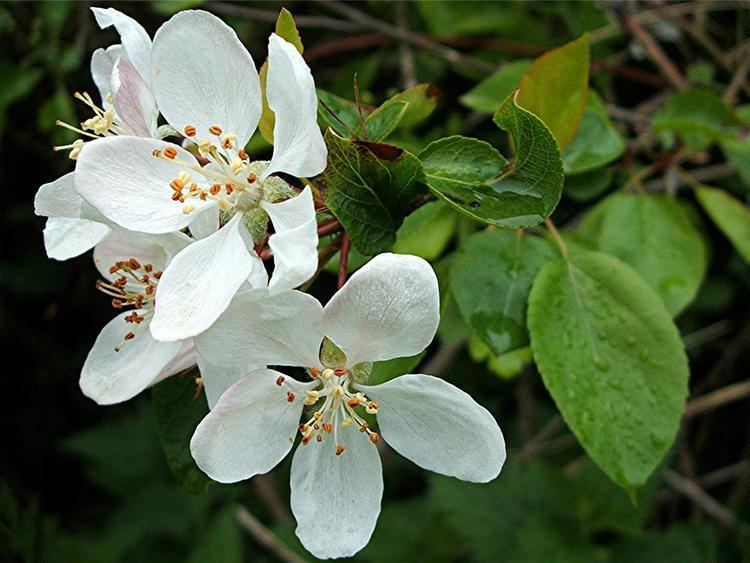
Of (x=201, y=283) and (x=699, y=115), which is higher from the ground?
(x=201, y=283)

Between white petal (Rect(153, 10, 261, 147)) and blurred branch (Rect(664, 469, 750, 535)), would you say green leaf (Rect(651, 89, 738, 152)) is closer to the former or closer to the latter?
blurred branch (Rect(664, 469, 750, 535))

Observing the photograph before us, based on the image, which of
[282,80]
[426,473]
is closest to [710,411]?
[426,473]

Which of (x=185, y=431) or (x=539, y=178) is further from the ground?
(x=539, y=178)

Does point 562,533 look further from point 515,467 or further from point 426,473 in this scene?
point 426,473

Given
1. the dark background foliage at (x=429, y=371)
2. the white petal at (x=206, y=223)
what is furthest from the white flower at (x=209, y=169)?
the dark background foliage at (x=429, y=371)

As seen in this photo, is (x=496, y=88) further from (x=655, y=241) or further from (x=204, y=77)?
(x=204, y=77)

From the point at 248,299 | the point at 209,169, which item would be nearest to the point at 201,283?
the point at 248,299

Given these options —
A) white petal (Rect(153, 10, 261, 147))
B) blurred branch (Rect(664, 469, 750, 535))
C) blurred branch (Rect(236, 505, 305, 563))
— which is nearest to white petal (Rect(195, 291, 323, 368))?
white petal (Rect(153, 10, 261, 147))
